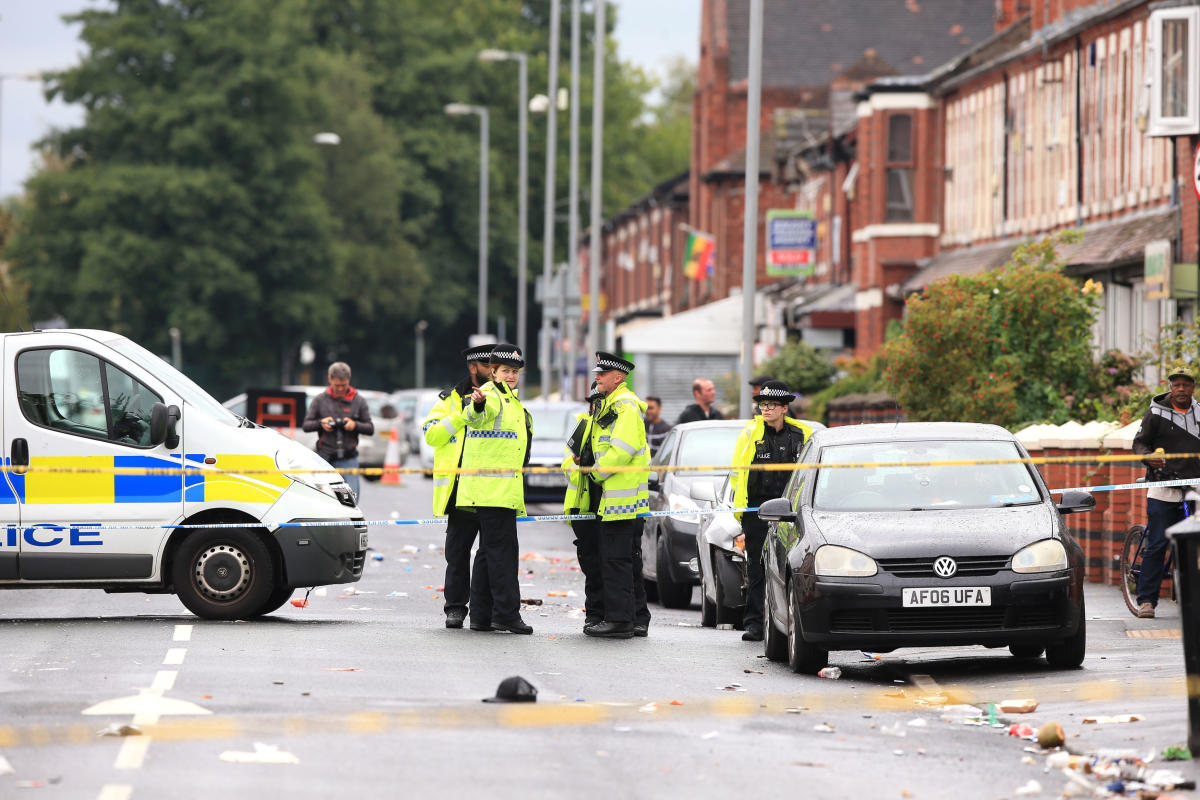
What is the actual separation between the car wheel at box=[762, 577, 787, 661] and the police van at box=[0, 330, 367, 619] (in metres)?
3.16

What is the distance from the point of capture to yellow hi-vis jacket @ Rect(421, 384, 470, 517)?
46.6 ft

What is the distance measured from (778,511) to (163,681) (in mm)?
3779

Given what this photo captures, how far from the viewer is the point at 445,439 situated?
46.7 ft

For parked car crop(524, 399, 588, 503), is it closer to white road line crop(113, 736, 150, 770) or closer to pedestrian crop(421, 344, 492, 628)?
pedestrian crop(421, 344, 492, 628)

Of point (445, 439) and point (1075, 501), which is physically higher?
point (445, 439)

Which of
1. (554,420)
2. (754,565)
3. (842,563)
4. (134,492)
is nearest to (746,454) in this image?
(754,565)

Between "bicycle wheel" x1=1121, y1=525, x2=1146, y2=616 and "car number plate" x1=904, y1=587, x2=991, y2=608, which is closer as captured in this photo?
"car number plate" x1=904, y1=587, x2=991, y2=608

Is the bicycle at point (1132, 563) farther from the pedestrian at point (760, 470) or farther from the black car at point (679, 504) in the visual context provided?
the black car at point (679, 504)

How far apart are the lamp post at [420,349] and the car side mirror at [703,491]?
66060 mm

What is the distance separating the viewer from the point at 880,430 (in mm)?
13406

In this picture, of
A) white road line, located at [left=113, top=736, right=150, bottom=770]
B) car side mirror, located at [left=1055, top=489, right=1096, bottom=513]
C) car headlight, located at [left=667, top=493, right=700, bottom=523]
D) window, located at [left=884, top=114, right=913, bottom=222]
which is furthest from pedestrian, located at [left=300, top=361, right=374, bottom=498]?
window, located at [left=884, top=114, right=913, bottom=222]

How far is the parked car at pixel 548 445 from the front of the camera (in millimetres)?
31188

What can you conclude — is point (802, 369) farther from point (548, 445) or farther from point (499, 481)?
point (499, 481)

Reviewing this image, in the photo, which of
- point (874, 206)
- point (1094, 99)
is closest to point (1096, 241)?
point (1094, 99)
